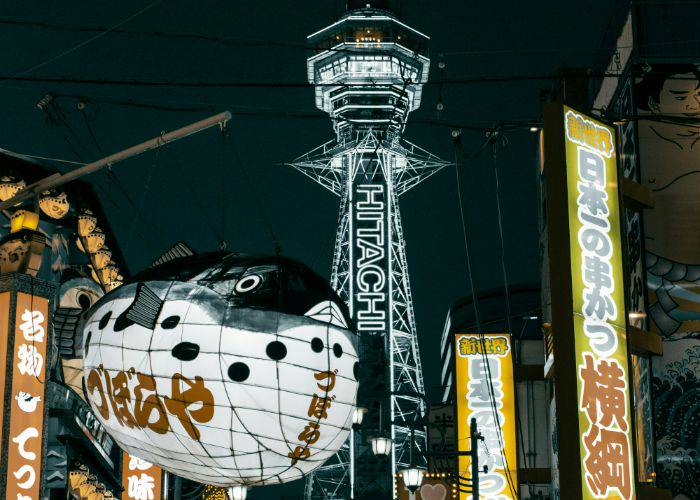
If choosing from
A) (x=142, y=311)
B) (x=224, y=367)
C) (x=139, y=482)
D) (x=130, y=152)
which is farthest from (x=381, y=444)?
(x=224, y=367)

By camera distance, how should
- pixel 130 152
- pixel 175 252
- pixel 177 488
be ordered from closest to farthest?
pixel 175 252 → pixel 130 152 → pixel 177 488

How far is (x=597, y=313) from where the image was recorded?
48.4 feet

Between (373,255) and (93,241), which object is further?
(373,255)

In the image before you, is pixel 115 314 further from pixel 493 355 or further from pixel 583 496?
pixel 493 355

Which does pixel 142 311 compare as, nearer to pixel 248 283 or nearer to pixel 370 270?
pixel 248 283

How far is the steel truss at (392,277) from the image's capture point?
76688mm

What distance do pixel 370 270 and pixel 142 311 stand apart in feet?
221

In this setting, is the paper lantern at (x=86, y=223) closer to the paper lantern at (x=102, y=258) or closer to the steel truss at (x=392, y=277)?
the paper lantern at (x=102, y=258)

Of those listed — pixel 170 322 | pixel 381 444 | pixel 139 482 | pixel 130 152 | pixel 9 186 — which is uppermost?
pixel 9 186

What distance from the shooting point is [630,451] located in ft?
48.0

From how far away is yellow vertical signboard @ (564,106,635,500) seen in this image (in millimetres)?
14117

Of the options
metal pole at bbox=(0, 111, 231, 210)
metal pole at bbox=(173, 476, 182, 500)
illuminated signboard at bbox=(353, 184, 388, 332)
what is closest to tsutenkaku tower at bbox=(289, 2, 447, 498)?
illuminated signboard at bbox=(353, 184, 388, 332)

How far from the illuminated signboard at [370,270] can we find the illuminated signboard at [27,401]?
56.3m

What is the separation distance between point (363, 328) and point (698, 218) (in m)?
55.8
